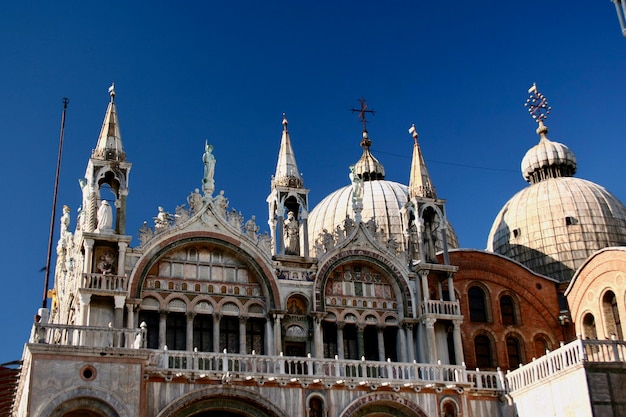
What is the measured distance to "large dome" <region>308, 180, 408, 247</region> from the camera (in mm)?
42781

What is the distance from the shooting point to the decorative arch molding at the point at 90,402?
23.7 m

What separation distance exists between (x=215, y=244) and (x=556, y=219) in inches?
844

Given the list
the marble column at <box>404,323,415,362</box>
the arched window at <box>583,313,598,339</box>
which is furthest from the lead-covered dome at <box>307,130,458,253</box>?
the marble column at <box>404,323,415,362</box>

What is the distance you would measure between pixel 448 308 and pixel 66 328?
44.2 feet

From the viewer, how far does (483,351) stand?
3662 cm

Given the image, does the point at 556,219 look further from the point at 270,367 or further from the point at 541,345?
the point at 270,367

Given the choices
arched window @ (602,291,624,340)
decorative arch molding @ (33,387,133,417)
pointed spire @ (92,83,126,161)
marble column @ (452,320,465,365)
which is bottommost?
decorative arch molding @ (33,387,133,417)

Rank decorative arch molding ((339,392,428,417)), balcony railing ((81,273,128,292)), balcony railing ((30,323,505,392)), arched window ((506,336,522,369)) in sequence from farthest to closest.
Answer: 1. arched window ((506,336,522,369))
2. balcony railing ((81,273,128,292))
3. decorative arch molding ((339,392,428,417))
4. balcony railing ((30,323,505,392))

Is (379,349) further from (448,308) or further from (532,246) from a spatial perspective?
(532,246)

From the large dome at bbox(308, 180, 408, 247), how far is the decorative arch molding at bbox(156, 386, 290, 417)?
16.6 metres

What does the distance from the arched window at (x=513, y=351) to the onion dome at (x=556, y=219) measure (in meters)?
7.40

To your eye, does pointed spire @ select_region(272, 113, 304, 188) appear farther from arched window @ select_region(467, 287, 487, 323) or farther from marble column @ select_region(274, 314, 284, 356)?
arched window @ select_region(467, 287, 487, 323)

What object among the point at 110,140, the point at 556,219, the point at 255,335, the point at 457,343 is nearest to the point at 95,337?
the point at 255,335

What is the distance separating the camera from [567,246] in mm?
44531
